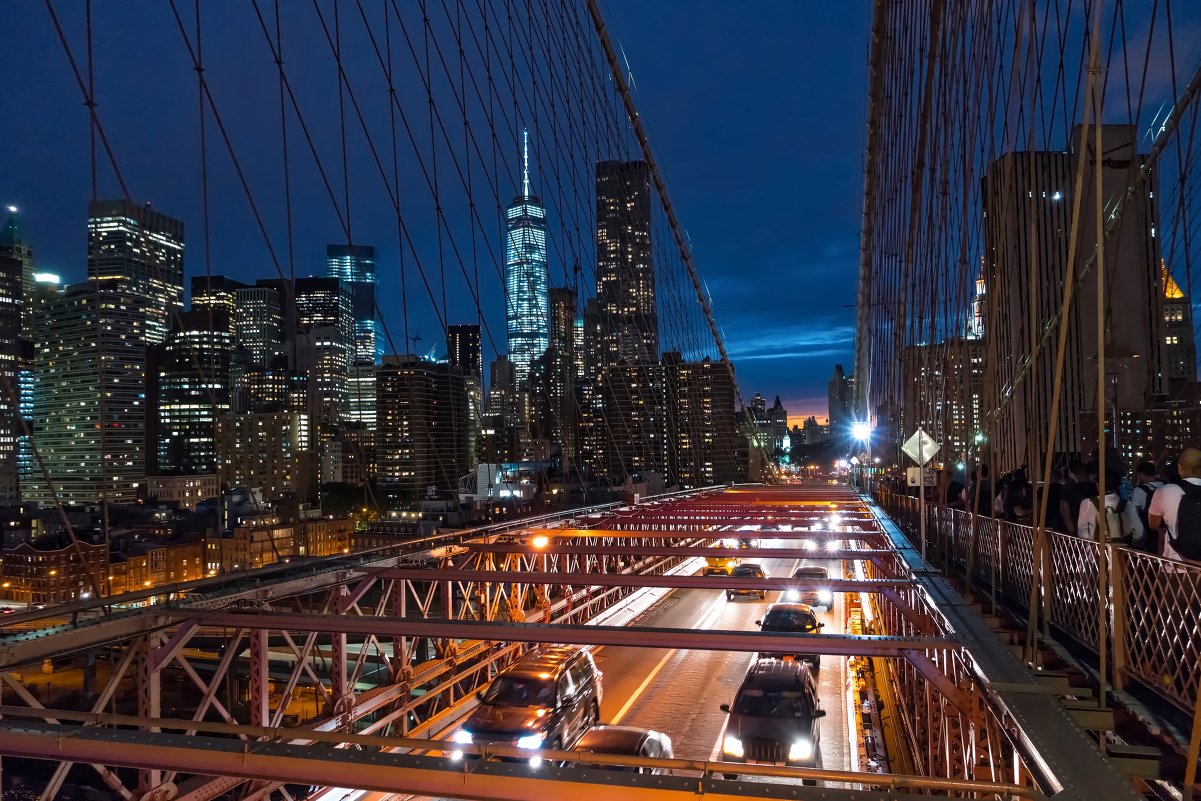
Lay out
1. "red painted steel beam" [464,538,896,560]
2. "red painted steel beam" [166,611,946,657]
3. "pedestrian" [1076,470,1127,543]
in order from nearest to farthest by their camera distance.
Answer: "red painted steel beam" [166,611,946,657] → "pedestrian" [1076,470,1127,543] → "red painted steel beam" [464,538,896,560]

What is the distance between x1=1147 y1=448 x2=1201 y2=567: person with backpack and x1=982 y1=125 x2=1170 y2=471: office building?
1.32 meters

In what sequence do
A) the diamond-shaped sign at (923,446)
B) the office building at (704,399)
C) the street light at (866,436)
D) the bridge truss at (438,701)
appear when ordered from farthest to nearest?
the office building at (704,399)
the street light at (866,436)
the diamond-shaped sign at (923,446)
the bridge truss at (438,701)

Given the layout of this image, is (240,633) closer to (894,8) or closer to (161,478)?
(894,8)

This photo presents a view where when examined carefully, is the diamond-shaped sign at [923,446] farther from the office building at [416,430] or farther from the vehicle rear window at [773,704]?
the office building at [416,430]

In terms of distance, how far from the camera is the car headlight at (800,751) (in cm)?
920

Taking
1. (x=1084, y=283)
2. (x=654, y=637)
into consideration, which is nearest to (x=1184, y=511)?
(x=654, y=637)

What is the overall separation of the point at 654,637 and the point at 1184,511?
316 centimetres

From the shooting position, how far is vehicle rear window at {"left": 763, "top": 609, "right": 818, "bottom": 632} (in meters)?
14.6

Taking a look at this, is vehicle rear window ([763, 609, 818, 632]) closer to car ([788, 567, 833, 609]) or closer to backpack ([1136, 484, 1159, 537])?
car ([788, 567, 833, 609])

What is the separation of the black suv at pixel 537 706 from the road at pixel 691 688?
4.10ft

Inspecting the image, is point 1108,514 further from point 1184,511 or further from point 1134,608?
point 1184,511

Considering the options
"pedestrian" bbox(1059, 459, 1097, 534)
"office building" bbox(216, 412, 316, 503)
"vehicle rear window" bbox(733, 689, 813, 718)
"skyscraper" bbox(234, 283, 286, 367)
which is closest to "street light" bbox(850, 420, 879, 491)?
"vehicle rear window" bbox(733, 689, 813, 718)

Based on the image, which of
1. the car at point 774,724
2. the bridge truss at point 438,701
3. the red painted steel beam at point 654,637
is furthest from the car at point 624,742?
the red painted steel beam at point 654,637

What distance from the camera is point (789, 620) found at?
14992 millimetres
